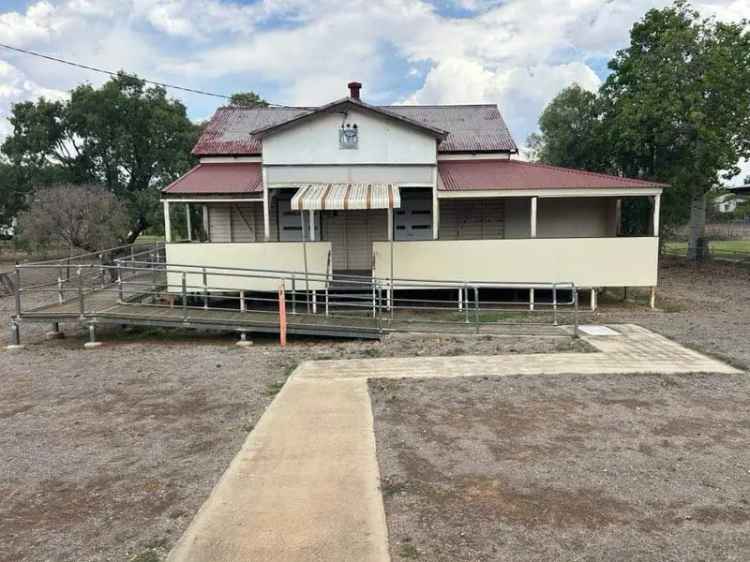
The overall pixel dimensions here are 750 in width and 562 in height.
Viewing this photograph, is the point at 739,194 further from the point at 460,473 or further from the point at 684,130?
the point at 460,473

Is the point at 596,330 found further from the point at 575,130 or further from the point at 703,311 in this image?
the point at 575,130

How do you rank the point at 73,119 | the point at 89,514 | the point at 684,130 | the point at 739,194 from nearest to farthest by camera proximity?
the point at 89,514
the point at 684,130
the point at 73,119
the point at 739,194

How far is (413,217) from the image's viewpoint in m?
15.9

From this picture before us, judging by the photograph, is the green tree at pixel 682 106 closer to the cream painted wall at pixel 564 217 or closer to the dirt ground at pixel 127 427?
the cream painted wall at pixel 564 217

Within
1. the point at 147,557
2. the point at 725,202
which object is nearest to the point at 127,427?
the point at 147,557

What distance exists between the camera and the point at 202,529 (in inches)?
144

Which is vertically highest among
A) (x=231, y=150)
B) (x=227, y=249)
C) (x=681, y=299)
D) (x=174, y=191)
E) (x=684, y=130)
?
(x=684, y=130)

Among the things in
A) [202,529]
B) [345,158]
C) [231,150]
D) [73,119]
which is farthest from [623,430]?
[73,119]

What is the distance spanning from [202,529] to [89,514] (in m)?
0.93

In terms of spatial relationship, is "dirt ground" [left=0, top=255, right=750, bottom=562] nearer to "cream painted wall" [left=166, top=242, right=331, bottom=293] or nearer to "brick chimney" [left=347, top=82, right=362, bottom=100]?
"cream painted wall" [left=166, top=242, right=331, bottom=293]

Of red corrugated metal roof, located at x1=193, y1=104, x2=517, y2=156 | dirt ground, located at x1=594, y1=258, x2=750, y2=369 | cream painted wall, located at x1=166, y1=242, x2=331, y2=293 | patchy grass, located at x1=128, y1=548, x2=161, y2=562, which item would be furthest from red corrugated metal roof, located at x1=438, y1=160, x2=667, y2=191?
patchy grass, located at x1=128, y1=548, x2=161, y2=562

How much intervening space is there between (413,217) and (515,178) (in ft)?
10.0

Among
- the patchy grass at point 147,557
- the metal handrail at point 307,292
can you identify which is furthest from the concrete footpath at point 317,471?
the metal handrail at point 307,292

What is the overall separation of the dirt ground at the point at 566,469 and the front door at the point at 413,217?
29.9 ft
